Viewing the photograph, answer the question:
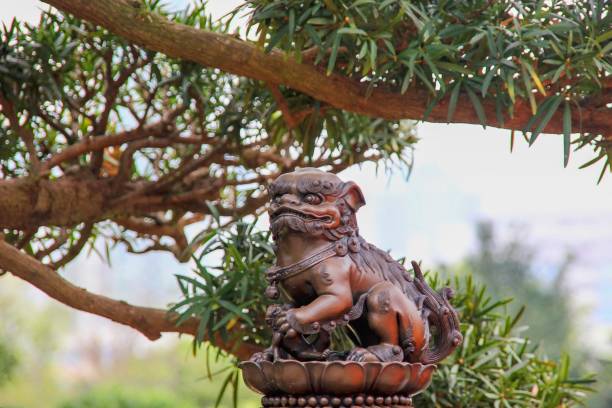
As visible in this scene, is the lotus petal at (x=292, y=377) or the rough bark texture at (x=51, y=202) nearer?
the lotus petal at (x=292, y=377)

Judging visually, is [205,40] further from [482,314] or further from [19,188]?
[482,314]

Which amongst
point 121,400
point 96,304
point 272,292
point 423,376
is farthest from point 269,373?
point 121,400

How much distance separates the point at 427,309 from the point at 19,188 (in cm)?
177

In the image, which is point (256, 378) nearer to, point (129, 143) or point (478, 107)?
point (478, 107)

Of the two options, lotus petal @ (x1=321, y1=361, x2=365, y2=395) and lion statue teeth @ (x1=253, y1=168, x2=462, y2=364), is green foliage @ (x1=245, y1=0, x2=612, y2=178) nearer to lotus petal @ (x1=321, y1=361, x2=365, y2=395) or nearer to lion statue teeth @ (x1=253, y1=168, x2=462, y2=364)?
lion statue teeth @ (x1=253, y1=168, x2=462, y2=364)

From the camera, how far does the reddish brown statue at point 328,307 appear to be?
1.64 m

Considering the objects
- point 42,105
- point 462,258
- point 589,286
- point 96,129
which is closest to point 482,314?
point 96,129

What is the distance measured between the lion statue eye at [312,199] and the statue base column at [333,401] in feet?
1.12

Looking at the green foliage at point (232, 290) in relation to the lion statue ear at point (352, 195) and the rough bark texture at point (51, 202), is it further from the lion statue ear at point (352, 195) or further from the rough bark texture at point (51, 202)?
the lion statue ear at point (352, 195)

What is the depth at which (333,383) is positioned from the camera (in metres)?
1.61

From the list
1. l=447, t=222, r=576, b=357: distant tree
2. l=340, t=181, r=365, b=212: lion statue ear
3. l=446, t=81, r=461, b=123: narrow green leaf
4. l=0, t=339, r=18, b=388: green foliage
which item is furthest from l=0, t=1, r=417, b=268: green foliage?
l=447, t=222, r=576, b=357: distant tree

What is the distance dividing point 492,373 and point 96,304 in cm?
136

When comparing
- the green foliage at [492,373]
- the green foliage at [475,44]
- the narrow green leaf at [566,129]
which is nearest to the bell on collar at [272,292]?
the green foliage at [475,44]

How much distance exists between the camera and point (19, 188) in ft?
10.3
